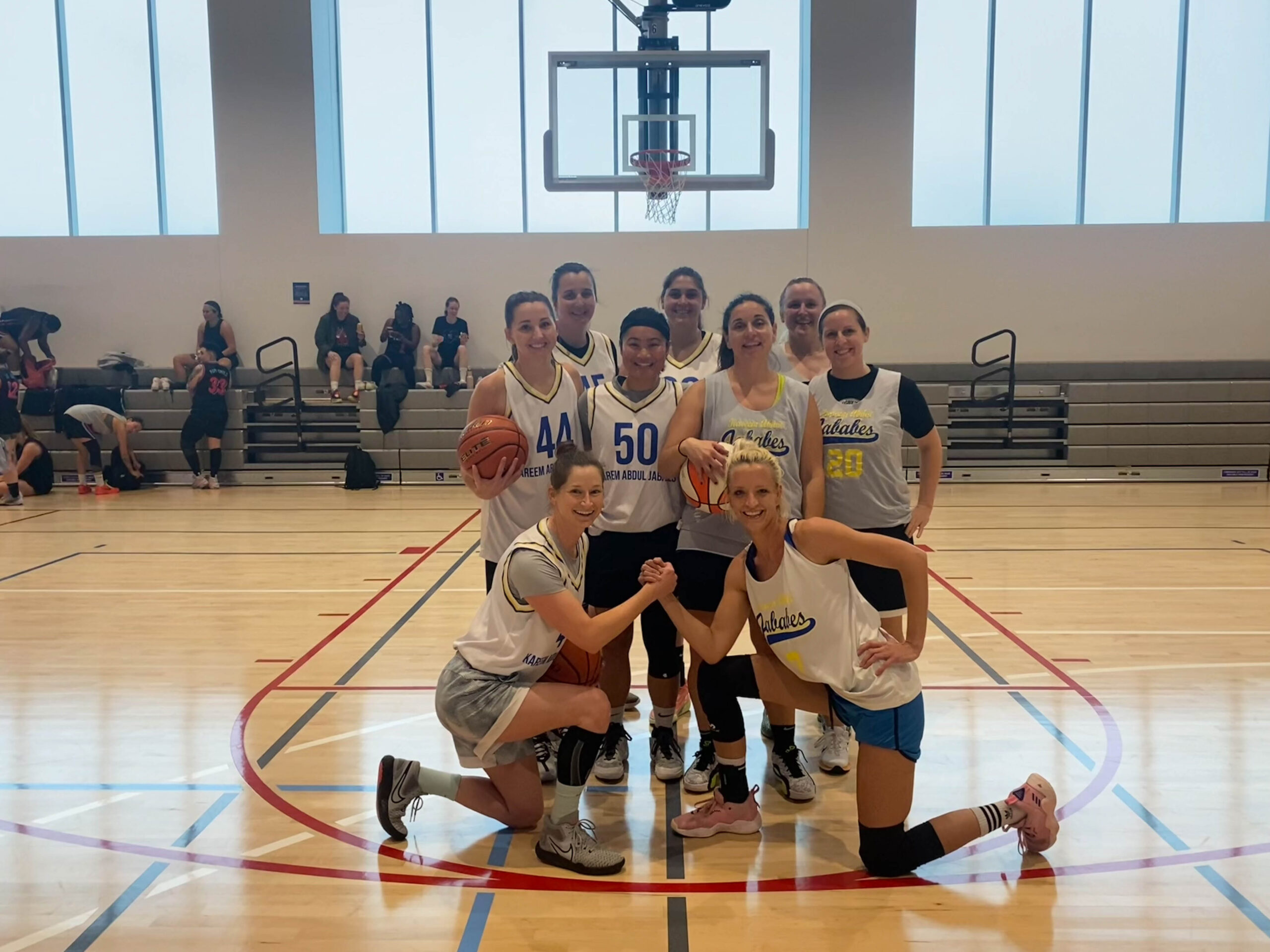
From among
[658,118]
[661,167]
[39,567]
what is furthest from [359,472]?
[658,118]

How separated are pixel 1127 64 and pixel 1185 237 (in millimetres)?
2348

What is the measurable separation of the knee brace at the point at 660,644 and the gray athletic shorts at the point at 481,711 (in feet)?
1.92

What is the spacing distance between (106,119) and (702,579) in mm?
12884

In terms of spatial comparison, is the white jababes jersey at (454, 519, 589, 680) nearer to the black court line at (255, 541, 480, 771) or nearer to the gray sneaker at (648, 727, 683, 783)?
the gray sneaker at (648, 727, 683, 783)

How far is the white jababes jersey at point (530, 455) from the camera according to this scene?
3.09 m

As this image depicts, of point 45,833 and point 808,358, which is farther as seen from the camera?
point 808,358

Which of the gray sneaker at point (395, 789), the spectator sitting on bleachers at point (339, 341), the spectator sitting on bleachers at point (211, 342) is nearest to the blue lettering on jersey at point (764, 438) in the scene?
the gray sneaker at point (395, 789)

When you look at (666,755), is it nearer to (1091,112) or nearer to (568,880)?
(568,880)

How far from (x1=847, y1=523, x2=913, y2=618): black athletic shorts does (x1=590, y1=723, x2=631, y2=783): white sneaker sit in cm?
94

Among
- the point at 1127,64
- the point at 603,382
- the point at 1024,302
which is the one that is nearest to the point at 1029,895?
the point at 603,382

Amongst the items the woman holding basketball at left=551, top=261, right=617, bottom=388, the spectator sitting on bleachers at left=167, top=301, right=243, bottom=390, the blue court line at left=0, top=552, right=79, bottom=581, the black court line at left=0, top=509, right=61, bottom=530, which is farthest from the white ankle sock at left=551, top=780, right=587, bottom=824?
the spectator sitting on bleachers at left=167, top=301, right=243, bottom=390

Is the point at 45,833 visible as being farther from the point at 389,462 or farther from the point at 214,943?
the point at 389,462

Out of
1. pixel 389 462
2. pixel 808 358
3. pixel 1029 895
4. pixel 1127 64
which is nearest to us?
pixel 1029 895

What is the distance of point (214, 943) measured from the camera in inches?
85.0
